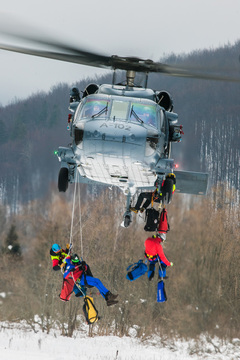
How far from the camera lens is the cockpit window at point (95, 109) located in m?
9.27

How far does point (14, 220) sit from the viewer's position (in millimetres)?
22875

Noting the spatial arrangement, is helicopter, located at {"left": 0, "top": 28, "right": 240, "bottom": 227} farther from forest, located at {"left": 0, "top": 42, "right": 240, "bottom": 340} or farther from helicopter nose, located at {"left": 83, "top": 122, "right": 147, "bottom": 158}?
forest, located at {"left": 0, "top": 42, "right": 240, "bottom": 340}

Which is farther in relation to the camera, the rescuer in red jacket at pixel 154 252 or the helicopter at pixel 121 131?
the rescuer in red jacket at pixel 154 252

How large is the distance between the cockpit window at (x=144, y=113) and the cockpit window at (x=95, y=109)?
0.42 m

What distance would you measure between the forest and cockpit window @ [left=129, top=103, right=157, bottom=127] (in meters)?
9.47

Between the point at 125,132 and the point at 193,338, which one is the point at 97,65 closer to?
the point at 125,132

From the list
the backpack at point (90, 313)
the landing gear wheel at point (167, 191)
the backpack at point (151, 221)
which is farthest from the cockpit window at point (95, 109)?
the backpack at point (90, 313)

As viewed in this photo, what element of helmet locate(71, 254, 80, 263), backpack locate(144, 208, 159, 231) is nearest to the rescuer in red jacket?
backpack locate(144, 208, 159, 231)

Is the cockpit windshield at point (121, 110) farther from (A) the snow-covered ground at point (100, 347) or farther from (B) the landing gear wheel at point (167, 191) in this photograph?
(A) the snow-covered ground at point (100, 347)

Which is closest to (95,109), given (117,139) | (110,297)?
(117,139)

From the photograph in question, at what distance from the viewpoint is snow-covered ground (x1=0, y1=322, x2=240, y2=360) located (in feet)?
65.0

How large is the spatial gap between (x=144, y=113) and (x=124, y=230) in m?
14.5

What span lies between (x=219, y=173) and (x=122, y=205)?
386cm

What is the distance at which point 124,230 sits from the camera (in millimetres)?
Result: 23531
